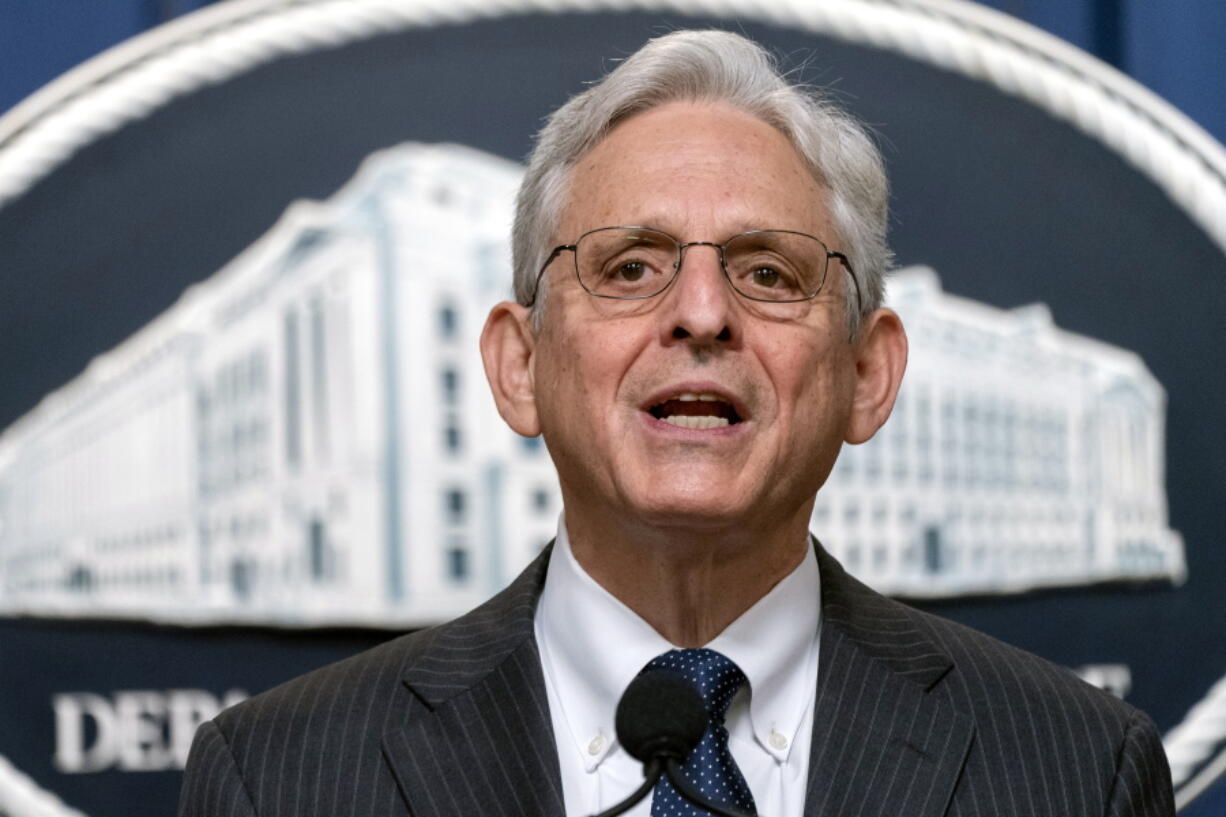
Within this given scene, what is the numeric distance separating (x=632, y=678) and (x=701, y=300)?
0.33 meters

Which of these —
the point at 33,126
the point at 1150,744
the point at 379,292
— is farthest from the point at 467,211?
the point at 1150,744

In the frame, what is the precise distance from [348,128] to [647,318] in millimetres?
623

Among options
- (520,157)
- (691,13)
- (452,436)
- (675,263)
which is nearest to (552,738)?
(675,263)

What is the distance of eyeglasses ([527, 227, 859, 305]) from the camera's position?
114 centimetres

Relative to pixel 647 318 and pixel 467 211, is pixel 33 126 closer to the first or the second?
pixel 467 211

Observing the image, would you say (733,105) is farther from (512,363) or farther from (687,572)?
(687,572)

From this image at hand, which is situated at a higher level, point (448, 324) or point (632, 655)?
point (448, 324)

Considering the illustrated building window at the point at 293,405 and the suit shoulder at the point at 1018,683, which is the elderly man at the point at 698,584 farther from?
the illustrated building window at the point at 293,405

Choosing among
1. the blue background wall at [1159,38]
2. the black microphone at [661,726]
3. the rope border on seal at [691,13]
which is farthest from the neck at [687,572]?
the blue background wall at [1159,38]

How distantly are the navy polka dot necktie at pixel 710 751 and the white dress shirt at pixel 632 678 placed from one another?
0.08ft

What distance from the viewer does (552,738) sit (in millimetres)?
1149

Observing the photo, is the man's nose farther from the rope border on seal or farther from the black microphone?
the rope border on seal

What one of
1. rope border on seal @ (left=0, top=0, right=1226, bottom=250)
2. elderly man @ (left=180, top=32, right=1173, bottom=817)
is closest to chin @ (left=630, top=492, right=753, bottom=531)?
elderly man @ (left=180, top=32, right=1173, bottom=817)

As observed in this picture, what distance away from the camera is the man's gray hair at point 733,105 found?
4.06 ft
